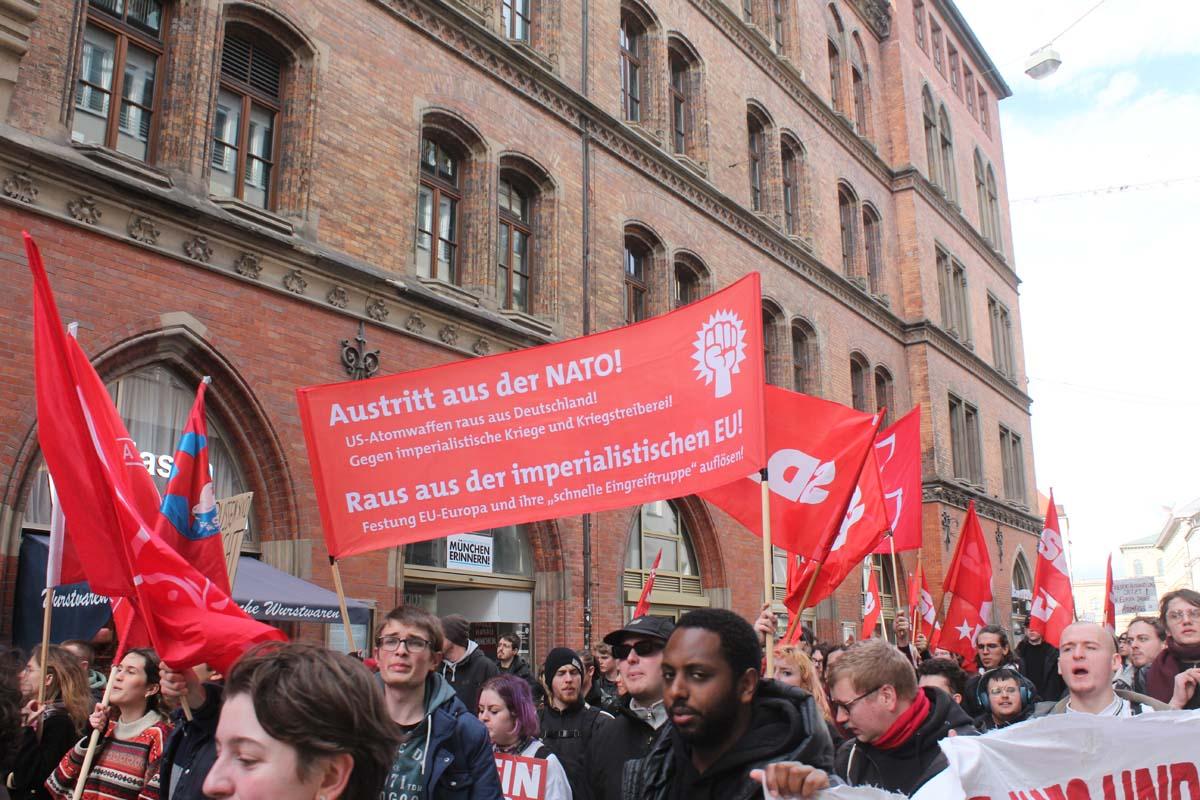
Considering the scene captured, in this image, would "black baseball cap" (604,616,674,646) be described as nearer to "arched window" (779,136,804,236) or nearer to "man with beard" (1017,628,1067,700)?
"man with beard" (1017,628,1067,700)

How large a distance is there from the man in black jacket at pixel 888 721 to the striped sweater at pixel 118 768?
292 centimetres

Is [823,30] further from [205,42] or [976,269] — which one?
[205,42]

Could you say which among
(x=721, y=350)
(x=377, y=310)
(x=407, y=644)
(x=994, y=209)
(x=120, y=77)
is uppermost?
(x=994, y=209)

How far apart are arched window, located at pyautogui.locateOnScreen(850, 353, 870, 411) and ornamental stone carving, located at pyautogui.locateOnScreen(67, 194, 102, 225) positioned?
62.1 ft

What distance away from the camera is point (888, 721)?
4051 mm

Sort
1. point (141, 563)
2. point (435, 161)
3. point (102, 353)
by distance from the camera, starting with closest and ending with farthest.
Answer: point (141, 563)
point (102, 353)
point (435, 161)

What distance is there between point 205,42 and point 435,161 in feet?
12.6

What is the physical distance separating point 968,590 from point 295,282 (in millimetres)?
8152

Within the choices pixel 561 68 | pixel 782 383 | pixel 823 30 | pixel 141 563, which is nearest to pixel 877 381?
pixel 782 383

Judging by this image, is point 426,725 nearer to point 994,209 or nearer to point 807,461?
point 807,461

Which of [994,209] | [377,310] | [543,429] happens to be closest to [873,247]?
[994,209]

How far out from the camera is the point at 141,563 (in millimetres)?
4926

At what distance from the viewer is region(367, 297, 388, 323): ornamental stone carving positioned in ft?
40.3

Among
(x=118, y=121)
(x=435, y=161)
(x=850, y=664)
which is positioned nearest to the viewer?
(x=850, y=664)
